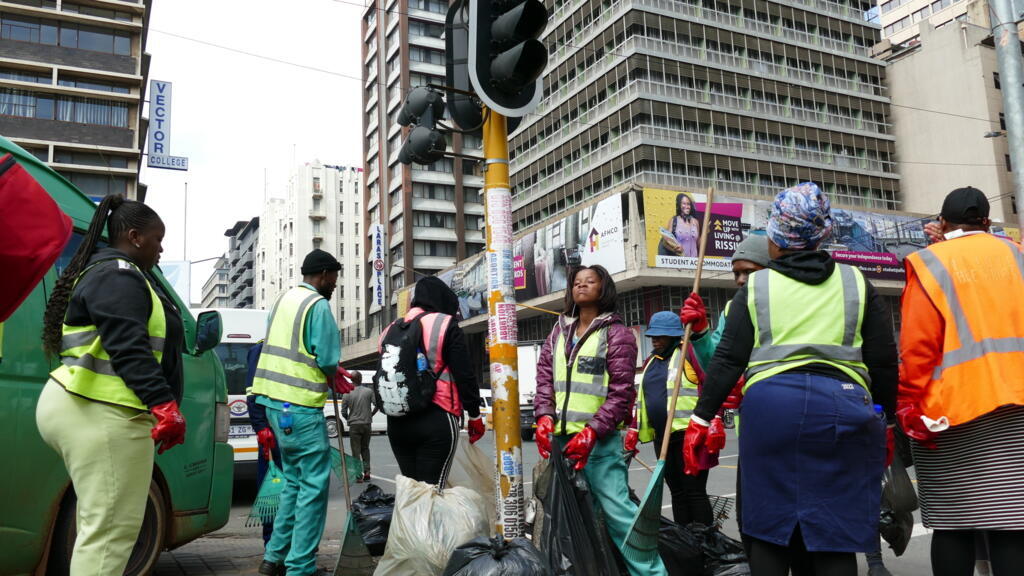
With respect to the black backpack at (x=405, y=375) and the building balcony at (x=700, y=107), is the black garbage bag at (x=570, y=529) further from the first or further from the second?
the building balcony at (x=700, y=107)

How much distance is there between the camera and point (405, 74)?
2537 inches

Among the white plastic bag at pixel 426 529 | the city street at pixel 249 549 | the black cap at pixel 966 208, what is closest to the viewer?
the black cap at pixel 966 208

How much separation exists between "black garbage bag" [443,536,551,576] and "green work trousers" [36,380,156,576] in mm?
1333

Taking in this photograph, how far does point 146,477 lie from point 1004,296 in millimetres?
3386

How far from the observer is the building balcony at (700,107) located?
141 feet

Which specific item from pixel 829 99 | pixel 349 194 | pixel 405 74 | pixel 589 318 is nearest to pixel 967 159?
pixel 829 99

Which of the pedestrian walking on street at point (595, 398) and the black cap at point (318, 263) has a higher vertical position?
the black cap at point (318, 263)

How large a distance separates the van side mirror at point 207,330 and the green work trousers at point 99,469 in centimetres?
154

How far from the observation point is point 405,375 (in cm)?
468

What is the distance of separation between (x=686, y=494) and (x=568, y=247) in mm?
36332

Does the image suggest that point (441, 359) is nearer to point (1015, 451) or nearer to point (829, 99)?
point (1015, 451)

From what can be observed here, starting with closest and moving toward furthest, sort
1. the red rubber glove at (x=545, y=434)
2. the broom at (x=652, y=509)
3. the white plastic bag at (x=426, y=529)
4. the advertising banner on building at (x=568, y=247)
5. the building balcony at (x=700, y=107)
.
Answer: the broom at (x=652, y=509)
the white plastic bag at (x=426, y=529)
the red rubber glove at (x=545, y=434)
the advertising banner on building at (x=568, y=247)
the building balcony at (x=700, y=107)

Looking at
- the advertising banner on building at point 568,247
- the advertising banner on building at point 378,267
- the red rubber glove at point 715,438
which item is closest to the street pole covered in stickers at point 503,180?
the red rubber glove at point 715,438

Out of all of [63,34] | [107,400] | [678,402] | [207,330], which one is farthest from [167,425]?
[63,34]
